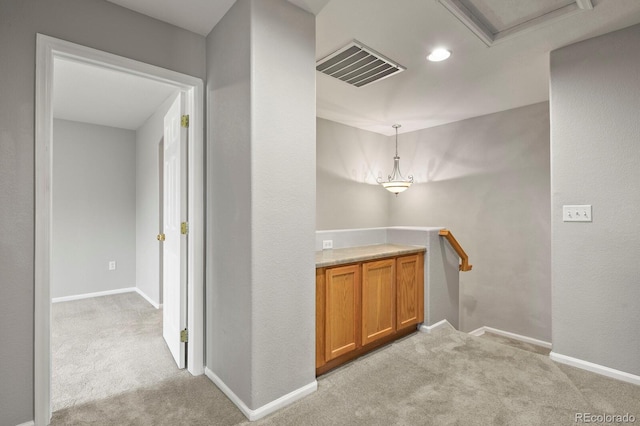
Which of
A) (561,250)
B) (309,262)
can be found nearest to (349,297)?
(309,262)

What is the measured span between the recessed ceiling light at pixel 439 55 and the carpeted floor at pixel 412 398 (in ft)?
8.21

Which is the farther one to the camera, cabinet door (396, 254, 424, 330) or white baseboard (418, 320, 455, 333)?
white baseboard (418, 320, 455, 333)

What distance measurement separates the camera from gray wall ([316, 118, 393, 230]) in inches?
183

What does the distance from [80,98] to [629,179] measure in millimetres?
5317

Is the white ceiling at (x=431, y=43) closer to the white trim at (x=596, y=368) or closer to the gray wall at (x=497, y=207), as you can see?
the gray wall at (x=497, y=207)

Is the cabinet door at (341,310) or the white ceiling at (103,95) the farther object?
the white ceiling at (103,95)

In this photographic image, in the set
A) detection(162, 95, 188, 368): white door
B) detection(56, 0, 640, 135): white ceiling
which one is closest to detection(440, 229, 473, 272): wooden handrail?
detection(56, 0, 640, 135): white ceiling

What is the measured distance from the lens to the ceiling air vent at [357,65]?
8.84ft

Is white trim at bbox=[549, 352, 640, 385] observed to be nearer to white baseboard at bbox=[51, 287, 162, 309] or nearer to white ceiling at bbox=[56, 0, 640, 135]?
white ceiling at bbox=[56, 0, 640, 135]

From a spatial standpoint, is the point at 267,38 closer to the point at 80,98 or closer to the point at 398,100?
the point at 398,100

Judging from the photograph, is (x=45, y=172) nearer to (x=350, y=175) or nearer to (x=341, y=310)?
(x=341, y=310)

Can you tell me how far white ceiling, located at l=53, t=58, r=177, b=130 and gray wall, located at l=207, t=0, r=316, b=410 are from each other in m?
1.48

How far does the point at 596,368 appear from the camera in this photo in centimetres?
236

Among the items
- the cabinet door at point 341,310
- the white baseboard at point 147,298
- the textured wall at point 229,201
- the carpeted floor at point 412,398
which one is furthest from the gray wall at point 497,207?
the white baseboard at point 147,298
